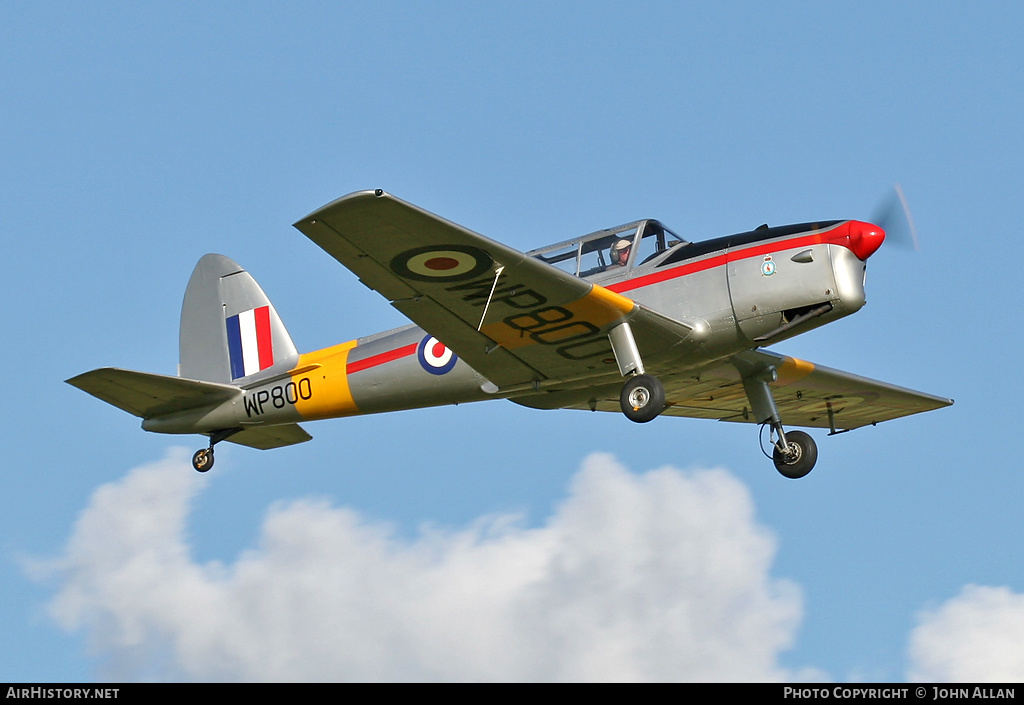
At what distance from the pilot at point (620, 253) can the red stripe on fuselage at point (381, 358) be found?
98.3 inches

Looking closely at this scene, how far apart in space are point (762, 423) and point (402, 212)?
5.30 m

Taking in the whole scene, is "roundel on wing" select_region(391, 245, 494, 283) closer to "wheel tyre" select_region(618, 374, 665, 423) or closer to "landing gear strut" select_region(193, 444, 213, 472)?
"wheel tyre" select_region(618, 374, 665, 423)

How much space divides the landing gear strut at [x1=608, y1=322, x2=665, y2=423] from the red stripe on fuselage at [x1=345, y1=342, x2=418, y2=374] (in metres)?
2.57

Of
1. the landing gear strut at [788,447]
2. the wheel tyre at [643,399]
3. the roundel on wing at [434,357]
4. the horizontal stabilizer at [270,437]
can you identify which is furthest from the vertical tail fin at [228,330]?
the landing gear strut at [788,447]

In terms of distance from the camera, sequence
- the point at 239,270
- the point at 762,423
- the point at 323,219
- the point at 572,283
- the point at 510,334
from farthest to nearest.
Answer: the point at 239,270, the point at 762,423, the point at 510,334, the point at 572,283, the point at 323,219

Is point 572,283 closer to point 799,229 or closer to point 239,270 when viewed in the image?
point 799,229

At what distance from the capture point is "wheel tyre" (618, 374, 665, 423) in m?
11.6

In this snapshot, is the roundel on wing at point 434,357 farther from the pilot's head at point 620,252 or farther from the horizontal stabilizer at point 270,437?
the horizontal stabilizer at point 270,437

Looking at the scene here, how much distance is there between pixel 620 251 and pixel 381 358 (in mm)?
3026
